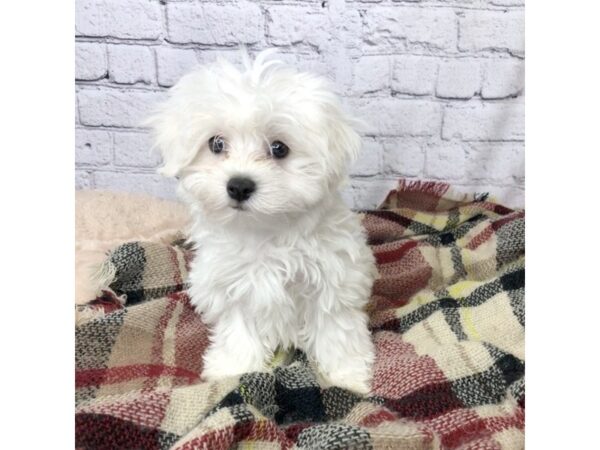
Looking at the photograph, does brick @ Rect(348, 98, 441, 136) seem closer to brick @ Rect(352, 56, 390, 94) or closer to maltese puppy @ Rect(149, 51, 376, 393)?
brick @ Rect(352, 56, 390, 94)

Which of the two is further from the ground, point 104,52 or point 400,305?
point 104,52

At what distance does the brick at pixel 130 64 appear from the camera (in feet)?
7.93

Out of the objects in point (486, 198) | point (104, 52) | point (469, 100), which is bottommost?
point (486, 198)

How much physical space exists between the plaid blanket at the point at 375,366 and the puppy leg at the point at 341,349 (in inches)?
2.0

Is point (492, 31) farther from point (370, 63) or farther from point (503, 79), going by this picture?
point (370, 63)

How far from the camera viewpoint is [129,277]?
6.53 feet

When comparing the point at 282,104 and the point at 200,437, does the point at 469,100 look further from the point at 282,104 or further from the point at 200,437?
the point at 200,437

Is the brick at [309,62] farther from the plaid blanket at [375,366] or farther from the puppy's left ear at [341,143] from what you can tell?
the puppy's left ear at [341,143]

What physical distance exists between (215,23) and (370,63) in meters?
0.65

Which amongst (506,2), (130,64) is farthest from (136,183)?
(506,2)

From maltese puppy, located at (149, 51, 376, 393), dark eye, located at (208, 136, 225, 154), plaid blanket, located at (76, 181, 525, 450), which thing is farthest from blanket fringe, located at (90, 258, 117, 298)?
dark eye, located at (208, 136, 225, 154)

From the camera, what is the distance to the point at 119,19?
7.83ft
